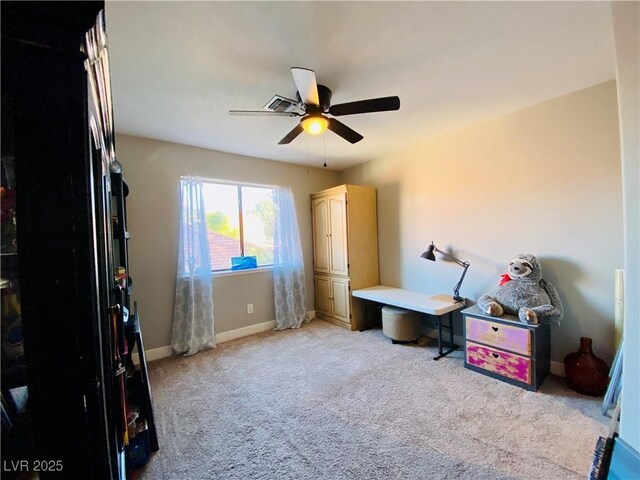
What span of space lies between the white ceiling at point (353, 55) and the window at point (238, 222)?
3.49ft

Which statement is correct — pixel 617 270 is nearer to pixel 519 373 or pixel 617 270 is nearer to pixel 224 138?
pixel 519 373

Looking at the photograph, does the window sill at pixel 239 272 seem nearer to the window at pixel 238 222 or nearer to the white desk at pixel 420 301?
the window at pixel 238 222

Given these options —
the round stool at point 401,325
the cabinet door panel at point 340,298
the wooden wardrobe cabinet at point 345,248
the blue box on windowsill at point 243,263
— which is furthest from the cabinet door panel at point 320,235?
the round stool at point 401,325

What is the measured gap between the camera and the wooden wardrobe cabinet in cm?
367

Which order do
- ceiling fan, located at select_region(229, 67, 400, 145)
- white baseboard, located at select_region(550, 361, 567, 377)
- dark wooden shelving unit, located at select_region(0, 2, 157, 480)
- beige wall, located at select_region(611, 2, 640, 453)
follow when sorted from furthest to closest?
white baseboard, located at select_region(550, 361, 567, 377) → ceiling fan, located at select_region(229, 67, 400, 145) → beige wall, located at select_region(611, 2, 640, 453) → dark wooden shelving unit, located at select_region(0, 2, 157, 480)

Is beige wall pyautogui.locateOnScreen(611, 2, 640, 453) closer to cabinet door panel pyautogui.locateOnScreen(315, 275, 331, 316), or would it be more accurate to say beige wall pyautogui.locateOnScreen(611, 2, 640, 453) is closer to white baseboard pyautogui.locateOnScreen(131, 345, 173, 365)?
cabinet door panel pyautogui.locateOnScreen(315, 275, 331, 316)

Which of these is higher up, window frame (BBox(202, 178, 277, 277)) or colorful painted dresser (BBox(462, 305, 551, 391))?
window frame (BBox(202, 178, 277, 277))

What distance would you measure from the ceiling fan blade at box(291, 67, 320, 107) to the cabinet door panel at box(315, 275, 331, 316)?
2631mm

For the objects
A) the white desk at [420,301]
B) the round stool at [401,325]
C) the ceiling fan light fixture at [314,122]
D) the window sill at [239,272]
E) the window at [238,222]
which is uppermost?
the ceiling fan light fixture at [314,122]

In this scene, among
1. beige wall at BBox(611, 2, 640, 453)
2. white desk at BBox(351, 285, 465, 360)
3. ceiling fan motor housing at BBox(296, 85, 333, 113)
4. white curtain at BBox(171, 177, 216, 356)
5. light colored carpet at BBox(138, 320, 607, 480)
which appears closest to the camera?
beige wall at BBox(611, 2, 640, 453)

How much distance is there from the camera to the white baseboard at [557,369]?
236 centimetres

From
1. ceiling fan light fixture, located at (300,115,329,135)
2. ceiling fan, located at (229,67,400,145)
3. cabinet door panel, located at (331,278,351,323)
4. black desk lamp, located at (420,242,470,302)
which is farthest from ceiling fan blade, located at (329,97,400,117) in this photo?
cabinet door panel, located at (331,278,351,323)

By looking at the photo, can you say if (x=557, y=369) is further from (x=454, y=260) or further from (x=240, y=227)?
(x=240, y=227)

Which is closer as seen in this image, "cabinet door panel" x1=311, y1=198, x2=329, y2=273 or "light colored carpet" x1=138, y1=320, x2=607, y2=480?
"light colored carpet" x1=138, y1=320, x2=607, y2=480
